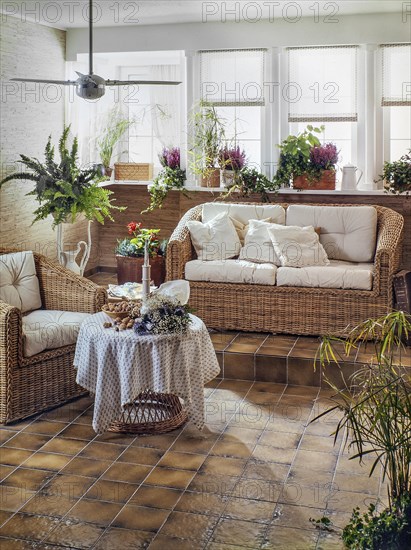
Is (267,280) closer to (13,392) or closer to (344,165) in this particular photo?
(344,165)

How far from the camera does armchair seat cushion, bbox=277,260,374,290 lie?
600cm

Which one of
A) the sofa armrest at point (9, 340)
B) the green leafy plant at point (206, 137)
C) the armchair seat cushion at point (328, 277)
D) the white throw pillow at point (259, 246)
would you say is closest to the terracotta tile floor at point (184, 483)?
the sofa armrest at point (9, 340)

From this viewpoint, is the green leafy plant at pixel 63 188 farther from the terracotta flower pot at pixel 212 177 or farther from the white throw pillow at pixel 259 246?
the white throw pillow at pixel 259 246

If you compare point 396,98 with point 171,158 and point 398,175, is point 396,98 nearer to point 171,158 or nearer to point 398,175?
Result: point 398,175

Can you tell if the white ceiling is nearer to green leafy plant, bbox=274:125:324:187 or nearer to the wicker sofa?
green leafy plant, bbox=274:125:324:187

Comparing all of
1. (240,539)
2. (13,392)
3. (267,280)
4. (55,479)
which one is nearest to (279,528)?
(240,539)

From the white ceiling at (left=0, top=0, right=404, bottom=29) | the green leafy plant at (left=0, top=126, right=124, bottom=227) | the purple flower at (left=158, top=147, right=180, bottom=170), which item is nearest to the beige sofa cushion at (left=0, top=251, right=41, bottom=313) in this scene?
the green leafy plant at (left=0, top=126, right=124, bottom=227)

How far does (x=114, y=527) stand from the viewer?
3.54 meters

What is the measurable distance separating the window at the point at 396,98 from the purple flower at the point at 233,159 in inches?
51.5

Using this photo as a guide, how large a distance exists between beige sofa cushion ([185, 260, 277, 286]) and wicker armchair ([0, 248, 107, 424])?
3.73 feet

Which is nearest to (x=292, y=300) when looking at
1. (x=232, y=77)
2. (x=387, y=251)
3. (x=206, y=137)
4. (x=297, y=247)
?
(x=297, y=247)

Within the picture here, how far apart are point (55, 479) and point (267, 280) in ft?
8.74

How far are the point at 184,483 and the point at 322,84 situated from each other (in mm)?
4478

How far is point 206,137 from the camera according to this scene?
7535mm
